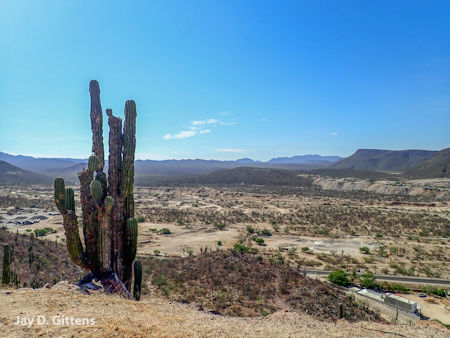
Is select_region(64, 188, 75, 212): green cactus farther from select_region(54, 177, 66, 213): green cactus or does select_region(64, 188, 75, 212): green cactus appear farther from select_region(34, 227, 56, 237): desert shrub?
select_region(34, 227, 56, 237): desert shrub

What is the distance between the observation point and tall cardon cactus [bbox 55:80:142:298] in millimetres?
10250

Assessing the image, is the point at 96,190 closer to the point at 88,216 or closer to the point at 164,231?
the point at 88,216

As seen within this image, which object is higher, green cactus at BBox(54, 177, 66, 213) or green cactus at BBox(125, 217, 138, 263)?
green cactus at BBox(54, 177, 66, 213)

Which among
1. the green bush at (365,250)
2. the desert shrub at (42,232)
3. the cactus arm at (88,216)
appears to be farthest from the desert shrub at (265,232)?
the desert shrub at (42,232)

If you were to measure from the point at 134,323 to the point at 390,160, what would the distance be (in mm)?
208111

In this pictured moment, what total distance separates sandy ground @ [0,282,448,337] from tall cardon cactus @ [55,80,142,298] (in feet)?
6.56

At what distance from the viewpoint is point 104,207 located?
1049 cm

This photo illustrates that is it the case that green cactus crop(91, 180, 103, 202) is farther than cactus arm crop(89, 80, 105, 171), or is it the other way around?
cactus arm crop(89, 80, 105, 171)

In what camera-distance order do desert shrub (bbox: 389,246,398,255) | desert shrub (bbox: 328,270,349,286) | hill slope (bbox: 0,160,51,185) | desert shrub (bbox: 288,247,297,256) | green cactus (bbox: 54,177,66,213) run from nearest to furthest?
green cactus (bbox: 54,177,66,213) → desert shrub (bbox: 328,270,349,286) → desert shrub (bbox: 288,247,297,256) → desert shrub (bbox: 389,246,398,255) → hill slope (bbox: 0,160,51,185)

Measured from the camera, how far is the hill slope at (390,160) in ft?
560

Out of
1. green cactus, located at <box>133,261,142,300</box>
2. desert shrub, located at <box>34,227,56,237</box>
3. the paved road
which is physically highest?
green cactus, located at <box>133,261,142,300</box>

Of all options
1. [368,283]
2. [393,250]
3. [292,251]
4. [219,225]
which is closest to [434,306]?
[368,283]

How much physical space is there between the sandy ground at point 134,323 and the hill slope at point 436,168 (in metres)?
115

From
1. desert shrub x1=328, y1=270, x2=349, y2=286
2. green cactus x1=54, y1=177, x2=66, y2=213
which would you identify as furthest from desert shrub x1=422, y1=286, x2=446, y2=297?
green cactus x1=54, y1=177, x2=66, y2=213
